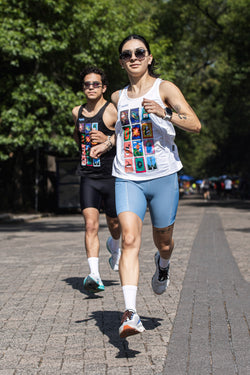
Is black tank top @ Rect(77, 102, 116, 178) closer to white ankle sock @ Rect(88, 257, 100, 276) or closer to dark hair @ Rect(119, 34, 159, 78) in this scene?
white ankle sock @ Rect(88, 257, 100, 276)

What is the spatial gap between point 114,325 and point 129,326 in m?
1.10

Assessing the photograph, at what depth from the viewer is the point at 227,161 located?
163 ft

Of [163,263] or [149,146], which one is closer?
[149,146]

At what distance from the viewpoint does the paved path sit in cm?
356

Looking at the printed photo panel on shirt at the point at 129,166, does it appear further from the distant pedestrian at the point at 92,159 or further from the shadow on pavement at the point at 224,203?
the shadow on pavement at the point at 224,203

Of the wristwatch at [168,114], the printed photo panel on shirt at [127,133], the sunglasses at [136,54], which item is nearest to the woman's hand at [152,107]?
the wristwatch at [168,114]

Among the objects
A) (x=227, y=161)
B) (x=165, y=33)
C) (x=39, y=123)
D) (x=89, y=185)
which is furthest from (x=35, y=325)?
(x=227, y=161)

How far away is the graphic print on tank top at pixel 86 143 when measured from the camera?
5.84 meters

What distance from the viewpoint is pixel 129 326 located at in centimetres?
349

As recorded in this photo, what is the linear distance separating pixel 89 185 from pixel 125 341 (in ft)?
7.07

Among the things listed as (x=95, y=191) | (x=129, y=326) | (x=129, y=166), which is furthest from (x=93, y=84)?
(x=129, y=326)

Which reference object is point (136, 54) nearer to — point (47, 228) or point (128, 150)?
point (128, 150)

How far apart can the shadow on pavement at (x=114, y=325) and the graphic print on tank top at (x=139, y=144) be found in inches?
44.9

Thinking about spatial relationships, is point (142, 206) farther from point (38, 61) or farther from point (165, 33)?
point (165, 33)
